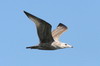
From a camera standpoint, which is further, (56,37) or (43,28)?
(56,37)

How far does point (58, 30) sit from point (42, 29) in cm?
636

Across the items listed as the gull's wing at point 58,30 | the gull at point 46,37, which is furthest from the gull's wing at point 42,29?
the gull's wing at point 58,30

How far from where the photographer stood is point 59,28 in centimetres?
3544

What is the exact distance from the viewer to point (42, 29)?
2875cm

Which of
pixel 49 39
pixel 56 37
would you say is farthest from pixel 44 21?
pixel 56 37

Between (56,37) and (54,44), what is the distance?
2.87 metres

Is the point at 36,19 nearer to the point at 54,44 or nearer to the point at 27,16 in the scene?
the point at 27,16

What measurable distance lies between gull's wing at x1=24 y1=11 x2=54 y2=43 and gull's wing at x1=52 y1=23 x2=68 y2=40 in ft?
9.81

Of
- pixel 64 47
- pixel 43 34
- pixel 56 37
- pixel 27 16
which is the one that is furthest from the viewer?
pixel 56 37

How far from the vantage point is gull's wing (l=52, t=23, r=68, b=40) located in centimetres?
Answer: 3376

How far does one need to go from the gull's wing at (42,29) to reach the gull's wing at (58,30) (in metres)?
2.99

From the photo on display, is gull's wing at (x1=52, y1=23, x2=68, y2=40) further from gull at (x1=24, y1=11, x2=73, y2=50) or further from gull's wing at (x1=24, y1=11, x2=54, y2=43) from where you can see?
gull's wing at (x1=24, y1=11, x2=54, y2=43)

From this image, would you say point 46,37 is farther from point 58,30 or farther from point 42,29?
point 58,30

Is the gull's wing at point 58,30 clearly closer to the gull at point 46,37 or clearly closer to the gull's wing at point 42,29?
the gull at point 46,37
